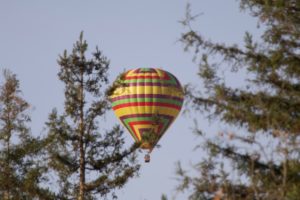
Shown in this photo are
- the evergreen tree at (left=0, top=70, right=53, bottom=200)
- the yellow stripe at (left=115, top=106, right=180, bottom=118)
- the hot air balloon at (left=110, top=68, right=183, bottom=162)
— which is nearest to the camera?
the evergreen tree at (left=0, top=70, right=53, bottom=200)

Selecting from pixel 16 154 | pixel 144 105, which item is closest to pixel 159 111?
pixel 144 105

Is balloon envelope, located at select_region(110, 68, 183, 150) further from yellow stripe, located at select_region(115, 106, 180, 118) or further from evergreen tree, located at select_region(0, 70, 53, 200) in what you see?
evergreen tree, located at select_region(0, 70, 53, 200)

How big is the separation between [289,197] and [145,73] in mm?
47902

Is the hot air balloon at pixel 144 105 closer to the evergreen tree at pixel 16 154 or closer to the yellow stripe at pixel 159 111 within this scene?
the yellow stripe at pixel 159 111

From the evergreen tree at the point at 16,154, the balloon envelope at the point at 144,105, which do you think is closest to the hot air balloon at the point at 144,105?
the balloon envelope at the point at 144,105

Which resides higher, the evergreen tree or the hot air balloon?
the hot air balloon

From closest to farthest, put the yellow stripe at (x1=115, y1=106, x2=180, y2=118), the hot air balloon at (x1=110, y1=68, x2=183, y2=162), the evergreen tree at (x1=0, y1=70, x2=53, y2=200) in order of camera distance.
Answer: the evergreen tree at (x1=0, y1=70, x2=53, y2=200) → the hot air balloon at (x1=110, y1=68, x2=183, y2=162) → the yellow stripe at (x1=115, y1=106, x2=180, y2=118)

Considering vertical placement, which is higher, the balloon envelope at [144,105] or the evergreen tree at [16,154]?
the balloon envelope at [144,105]

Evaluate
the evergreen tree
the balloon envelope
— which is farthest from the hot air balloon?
the evergreen tree

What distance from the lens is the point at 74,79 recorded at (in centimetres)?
3284

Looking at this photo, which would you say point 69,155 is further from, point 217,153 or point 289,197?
point 289,197

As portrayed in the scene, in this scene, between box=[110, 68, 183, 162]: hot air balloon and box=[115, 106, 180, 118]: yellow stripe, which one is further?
box=[115, 106, 180, 118]: yellow stripe

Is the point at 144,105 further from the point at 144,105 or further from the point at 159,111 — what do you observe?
the point at 159,111

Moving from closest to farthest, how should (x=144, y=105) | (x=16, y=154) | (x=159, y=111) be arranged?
1. (x=16, y=154)
2. (x=159, y=111)
3. (x=144, y=105)
